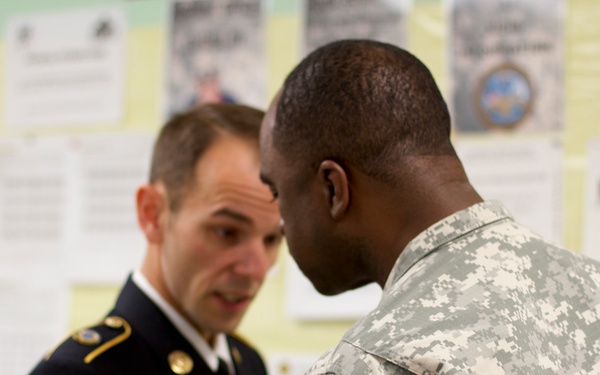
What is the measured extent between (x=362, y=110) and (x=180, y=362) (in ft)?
1.97

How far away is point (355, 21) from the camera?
195 cm

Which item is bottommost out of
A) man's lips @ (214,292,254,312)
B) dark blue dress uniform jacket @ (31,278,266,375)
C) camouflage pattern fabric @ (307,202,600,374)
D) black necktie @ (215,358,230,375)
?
black necktie @ (215,358,230,375)

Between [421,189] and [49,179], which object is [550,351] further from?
[49,179]

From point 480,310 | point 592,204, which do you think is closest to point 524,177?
point 592,204

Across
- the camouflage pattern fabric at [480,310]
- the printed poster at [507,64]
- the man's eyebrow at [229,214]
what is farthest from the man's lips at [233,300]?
the printed poster at [507,64]

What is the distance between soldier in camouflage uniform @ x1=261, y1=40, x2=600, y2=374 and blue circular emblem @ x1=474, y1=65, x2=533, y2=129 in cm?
85

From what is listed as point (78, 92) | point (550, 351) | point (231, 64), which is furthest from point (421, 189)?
point (78, 92)

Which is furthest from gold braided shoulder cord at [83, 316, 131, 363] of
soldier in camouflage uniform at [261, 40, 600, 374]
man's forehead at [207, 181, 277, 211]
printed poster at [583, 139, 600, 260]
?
printed poster at [583, 139, 600, 260]

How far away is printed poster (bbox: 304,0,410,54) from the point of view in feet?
6.28

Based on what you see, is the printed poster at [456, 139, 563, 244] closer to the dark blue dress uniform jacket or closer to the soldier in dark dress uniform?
the soldier in dark dress uniform

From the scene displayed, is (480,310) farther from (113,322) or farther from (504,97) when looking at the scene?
(504,97)

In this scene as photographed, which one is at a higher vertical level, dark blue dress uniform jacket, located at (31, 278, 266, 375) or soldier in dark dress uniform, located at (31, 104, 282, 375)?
soldier in dark dress uniform, located at (31, 104, 282, 375)

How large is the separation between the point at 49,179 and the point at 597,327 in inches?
65.6

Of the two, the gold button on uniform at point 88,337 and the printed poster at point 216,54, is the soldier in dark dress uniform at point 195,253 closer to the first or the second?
the gold button on uniform at point 88,337
